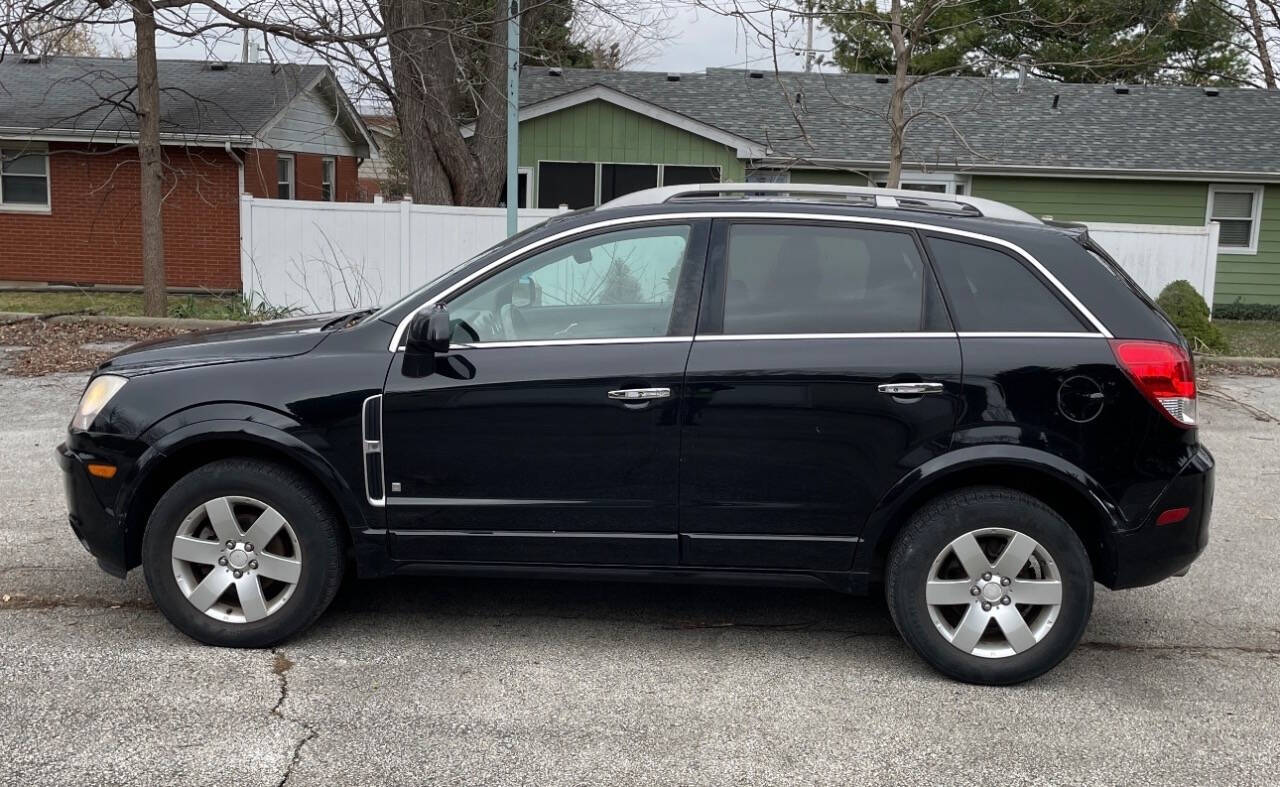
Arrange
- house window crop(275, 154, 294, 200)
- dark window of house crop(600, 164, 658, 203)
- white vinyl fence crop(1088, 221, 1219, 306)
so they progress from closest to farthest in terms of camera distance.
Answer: white vinyl fence crop(1088, 221, 1219, 306) < dark window of house crop(600, 164, 658, 203) < house window crop(275, 154, 294, 200)

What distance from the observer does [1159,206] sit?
68.9 ft

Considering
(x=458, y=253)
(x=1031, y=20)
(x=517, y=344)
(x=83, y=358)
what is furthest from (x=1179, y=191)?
(x=517, y=344)

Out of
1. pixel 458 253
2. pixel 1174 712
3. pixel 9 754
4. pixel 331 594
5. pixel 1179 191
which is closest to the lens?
pixel 9 754

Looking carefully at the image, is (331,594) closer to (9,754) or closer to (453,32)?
(9,754)

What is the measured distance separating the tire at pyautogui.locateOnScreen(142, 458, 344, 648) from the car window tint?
1.80 metres

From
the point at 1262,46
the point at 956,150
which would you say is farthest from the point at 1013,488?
the point at 1262,46

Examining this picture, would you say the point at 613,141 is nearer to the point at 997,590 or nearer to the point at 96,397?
the point at 96,397

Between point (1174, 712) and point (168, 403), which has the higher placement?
point (168, 403)

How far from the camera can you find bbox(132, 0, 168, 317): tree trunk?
14.5 metres

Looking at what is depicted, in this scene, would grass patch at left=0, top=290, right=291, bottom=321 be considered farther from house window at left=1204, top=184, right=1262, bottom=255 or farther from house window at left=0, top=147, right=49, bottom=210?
house window at left=1204, top=184, right=1262, bottom=255

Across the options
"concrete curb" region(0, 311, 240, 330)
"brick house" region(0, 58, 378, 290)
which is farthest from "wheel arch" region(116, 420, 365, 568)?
"brick house" region(0, 58, 378, 290)

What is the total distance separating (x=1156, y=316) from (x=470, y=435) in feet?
8.64

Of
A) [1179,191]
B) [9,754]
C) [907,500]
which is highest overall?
[1179,191]

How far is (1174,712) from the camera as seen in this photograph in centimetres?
443
